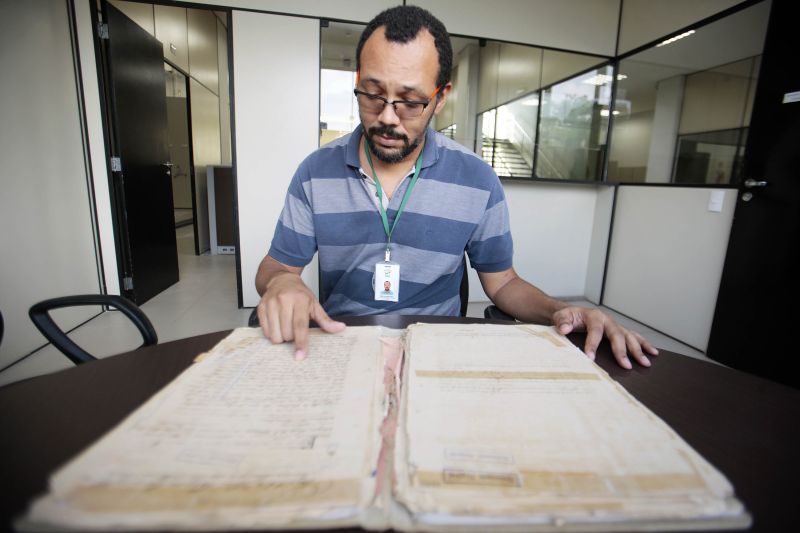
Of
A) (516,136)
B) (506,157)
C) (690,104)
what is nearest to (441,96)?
(690,104)

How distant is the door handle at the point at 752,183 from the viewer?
85.2 inches

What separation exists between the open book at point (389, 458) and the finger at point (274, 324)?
9 cm

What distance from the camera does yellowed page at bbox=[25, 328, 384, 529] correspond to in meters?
0.32

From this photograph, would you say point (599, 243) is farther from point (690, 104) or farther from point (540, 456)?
point (540, 456)

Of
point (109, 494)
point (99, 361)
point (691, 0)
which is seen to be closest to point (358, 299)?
point (99, 361)

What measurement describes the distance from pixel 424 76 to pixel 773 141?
2.29m

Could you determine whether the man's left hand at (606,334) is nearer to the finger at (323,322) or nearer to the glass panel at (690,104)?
the finger at (323,322)

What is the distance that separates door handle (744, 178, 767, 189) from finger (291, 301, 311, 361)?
269cm

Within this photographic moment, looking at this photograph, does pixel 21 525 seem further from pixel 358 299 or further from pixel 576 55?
pixel 576 55

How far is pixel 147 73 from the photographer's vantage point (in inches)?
128

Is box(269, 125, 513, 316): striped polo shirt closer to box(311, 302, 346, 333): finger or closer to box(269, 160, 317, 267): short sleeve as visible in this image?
box(269, 160, 317, 267): short sleeve

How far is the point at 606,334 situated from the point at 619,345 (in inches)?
1.5

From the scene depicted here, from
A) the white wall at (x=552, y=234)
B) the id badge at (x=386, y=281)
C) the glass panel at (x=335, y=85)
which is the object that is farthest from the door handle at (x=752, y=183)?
the glass panel at (x=335, y=85)

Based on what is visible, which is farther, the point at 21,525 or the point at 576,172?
the point at 576,172
